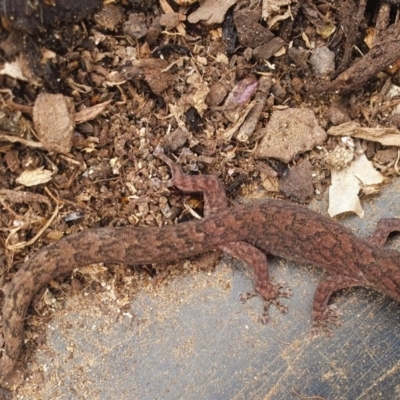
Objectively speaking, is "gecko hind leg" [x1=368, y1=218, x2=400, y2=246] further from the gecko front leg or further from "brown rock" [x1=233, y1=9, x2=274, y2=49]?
"brown rock" [x1=233, y1=9, x2=274, y2=49]

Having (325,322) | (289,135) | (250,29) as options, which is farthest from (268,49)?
(325,322)

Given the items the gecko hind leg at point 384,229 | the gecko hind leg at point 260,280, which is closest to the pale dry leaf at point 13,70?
the gecko hind leg at point 260,280

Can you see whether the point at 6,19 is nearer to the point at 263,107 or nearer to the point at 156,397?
the point at 263,107

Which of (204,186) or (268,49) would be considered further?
(204,186)

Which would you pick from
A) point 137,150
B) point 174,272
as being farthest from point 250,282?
point 137,150

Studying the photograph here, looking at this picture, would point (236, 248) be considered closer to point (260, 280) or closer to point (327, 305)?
point (260, 280)

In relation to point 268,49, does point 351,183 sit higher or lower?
lower
